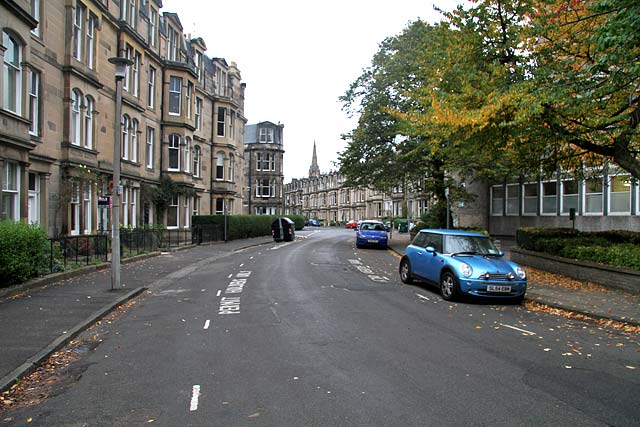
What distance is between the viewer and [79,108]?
21.4 metres

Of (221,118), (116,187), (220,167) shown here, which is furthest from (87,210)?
(221,118)

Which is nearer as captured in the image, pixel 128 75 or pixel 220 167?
pixel 128 75

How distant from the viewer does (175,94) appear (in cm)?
3159

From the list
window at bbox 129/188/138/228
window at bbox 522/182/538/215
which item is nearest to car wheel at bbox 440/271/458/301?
window at bbox 129/188/138/228

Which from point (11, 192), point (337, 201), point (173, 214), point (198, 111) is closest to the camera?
point (11, 192)

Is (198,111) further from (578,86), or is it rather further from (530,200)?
(578,86)

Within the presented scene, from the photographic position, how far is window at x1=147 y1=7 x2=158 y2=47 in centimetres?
2918

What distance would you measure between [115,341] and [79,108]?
54.5ft

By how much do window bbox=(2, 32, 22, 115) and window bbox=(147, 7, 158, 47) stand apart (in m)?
14.2

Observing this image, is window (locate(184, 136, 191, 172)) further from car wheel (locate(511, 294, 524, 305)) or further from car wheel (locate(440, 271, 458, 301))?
car wheel (locate(511, 294, 524, 305))

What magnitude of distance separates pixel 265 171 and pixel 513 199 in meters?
43.2

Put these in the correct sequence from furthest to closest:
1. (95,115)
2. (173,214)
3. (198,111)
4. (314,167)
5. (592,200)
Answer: (314,167) < (198,111) < (173,214) < (592,200) < (95,115)

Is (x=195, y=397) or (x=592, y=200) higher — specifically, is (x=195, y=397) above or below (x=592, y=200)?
below

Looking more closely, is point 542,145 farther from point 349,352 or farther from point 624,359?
point 349,352
